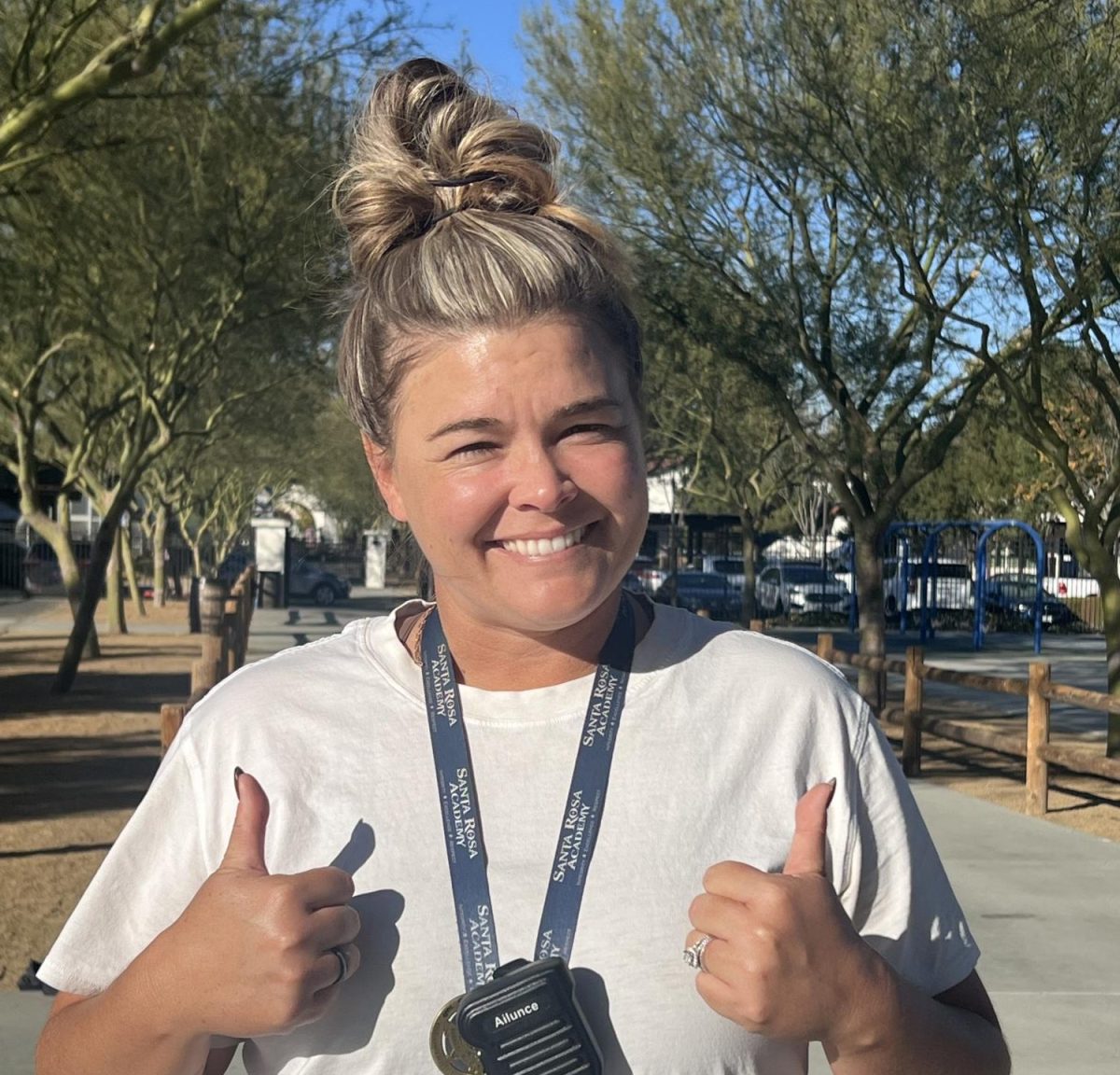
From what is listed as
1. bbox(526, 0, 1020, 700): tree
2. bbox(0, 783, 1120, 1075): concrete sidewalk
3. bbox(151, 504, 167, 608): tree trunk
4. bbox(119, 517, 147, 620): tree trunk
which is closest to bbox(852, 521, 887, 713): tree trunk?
bbox(526, 0, 1020, 700): tree

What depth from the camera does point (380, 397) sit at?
1.85 metres

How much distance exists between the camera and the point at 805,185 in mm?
16328

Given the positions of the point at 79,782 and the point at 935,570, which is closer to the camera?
the point at 79,782

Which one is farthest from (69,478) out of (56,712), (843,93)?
(843,93)

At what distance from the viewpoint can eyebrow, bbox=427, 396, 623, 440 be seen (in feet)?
5.65

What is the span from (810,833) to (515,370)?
58cm

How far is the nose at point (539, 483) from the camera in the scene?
171 cm

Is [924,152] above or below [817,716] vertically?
above

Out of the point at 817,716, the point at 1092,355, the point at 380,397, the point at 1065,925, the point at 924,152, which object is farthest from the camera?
the point at 1092,355

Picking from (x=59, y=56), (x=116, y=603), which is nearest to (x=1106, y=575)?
(x=59, y=56)

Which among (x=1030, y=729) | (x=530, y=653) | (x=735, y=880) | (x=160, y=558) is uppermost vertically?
(x=530, y=653)

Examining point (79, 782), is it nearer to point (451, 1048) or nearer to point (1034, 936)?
point (1034, 936)

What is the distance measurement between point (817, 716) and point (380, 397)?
24.3 inches

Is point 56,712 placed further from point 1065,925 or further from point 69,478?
point 1065,925
